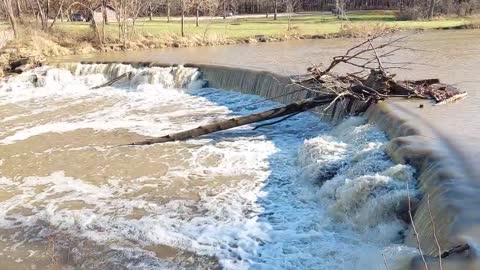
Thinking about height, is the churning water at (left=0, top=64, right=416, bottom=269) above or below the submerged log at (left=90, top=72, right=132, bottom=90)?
below

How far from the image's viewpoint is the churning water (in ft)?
19.7

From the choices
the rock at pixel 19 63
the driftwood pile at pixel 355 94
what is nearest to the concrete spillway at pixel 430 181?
the driftwood pile at pixel 355 94

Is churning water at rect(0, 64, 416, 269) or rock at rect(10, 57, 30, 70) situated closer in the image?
churning water at rect(0, 64, 416, 269)

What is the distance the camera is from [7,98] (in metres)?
18.1

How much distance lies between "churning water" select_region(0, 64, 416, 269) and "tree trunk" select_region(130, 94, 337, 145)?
233mm

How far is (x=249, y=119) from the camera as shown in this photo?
34.0 ft

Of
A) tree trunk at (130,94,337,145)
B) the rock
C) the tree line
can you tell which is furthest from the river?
the tree line

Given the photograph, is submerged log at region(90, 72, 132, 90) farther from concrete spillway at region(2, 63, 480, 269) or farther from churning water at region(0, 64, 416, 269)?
churning water at region(0, 64, 416, 269)

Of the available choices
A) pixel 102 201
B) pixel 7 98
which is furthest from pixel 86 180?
pixel 7 98

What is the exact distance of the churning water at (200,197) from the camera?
237 inches

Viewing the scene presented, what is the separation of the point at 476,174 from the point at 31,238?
5575 millimetres

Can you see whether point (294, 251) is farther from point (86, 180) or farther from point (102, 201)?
point (86, 180)

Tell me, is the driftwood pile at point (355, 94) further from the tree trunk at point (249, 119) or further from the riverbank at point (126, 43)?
the riverbank at point (126, 43)

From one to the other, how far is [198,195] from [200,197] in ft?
0.33
